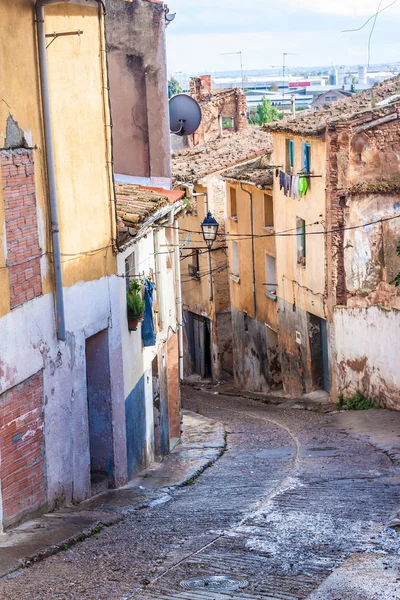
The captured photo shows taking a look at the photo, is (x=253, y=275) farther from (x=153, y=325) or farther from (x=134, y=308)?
(x=134, y=308)

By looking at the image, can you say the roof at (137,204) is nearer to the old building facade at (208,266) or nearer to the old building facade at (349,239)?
the old building facade at (349,239)

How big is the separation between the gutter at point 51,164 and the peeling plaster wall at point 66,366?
5.3 inches

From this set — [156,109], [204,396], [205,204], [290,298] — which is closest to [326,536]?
[156,109]

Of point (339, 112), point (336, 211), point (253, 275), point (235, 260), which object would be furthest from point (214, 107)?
point (336, 211)

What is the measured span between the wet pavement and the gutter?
2794mm

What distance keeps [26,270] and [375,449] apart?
9.06m

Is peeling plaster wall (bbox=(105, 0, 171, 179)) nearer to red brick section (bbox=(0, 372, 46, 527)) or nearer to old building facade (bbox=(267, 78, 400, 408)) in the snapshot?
old building facade (bbox=(267, 78, 400, 408))

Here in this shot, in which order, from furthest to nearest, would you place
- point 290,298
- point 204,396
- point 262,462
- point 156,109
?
point 204,396
point 290,298
point 156,109
point 262,462

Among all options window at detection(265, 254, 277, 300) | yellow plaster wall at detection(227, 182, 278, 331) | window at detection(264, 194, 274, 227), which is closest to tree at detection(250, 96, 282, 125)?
yellow plaster wall at detection(227, 182, 278, 331)

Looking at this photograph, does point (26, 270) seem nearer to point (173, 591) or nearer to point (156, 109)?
point (173, 591)

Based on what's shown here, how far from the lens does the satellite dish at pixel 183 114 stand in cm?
2366

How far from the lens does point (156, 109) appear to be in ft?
67.8

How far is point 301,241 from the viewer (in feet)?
94.8

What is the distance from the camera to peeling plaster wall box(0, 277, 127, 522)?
1172 centimetres
